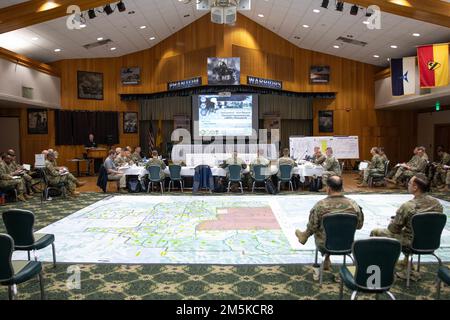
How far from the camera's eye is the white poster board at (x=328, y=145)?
15.3 meters

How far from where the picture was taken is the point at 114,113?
17.2 metres

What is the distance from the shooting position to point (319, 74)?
17234mm

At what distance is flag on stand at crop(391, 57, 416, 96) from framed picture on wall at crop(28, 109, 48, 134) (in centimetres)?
1446

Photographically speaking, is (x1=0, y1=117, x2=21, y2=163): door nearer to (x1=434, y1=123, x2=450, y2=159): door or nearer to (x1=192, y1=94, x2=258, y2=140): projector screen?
(x1=192, y1=94, x2=258, y2=140): projector screen

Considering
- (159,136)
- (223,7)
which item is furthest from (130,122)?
(223,7)

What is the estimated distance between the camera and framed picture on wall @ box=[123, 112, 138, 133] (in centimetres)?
1758

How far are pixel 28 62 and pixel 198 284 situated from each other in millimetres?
12921

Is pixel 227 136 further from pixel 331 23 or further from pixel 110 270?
pixel 110 270

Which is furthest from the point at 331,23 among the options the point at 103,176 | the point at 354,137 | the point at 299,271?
the point at 299,271

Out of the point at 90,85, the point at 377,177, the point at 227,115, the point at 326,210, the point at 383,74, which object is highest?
the point at 383,74

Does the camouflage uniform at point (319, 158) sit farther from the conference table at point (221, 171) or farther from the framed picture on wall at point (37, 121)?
the framed picture on wall at point (37, 121)

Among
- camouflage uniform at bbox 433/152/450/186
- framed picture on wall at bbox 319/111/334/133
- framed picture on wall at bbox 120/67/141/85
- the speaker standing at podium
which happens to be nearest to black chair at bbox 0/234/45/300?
camouflage uniform at bbox 433/152/450/186

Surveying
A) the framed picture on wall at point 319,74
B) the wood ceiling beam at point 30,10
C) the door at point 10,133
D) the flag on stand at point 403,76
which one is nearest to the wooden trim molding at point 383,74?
the flag on stand at point 403,76

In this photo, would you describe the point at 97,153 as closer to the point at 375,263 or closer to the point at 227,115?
the point at 227,115
